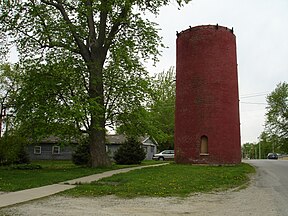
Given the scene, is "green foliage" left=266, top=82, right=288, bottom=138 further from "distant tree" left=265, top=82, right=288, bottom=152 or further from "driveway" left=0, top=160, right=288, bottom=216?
"driveway" left=0, top=160, right=288, bottom=216

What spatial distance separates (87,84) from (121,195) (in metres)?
13.2

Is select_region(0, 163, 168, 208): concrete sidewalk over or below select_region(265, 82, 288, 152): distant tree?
below

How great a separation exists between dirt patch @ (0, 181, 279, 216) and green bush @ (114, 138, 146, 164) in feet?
71.5

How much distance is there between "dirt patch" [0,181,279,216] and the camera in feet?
30.9

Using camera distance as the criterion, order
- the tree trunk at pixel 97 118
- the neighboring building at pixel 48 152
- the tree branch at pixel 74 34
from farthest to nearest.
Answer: the neighboring building at pixel 48 152, the tree branch at pixel 74 34, the tree trunk at pixel 97 118

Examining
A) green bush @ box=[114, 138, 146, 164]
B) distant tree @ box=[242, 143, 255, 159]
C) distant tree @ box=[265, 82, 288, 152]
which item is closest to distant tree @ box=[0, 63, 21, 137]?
green bush @ box=[114, 138, 146, 164]

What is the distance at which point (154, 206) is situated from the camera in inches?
411

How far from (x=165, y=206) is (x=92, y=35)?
16.6 m

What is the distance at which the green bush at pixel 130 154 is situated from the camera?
3412 cm

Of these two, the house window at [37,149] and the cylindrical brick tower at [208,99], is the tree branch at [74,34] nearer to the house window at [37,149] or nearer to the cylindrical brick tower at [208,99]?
the cylindrical brick tower at [208,99]

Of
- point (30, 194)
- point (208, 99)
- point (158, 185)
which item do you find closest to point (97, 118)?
point (208, 99)

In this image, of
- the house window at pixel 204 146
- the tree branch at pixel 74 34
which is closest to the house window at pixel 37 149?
the tree branch at pixel 74 34

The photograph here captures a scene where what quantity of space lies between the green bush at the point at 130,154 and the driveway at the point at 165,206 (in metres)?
21.4

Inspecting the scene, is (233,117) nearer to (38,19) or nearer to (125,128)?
(125,128)
